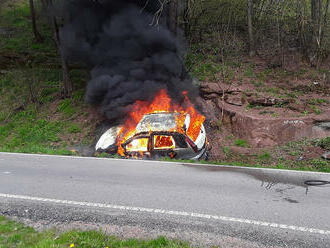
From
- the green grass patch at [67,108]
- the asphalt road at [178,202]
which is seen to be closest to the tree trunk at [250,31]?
the green grass patch at [67,108]

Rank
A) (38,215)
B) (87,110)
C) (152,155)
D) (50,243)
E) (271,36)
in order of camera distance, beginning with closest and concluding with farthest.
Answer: (50,243)
(38,215)
(152,155)
(87,110)
(271,36)

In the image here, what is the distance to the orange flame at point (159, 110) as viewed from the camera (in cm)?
1084

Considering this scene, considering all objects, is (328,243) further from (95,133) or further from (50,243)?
(95,133)

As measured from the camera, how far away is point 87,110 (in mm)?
14305

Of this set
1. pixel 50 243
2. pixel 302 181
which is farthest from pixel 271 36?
pixel 50 243

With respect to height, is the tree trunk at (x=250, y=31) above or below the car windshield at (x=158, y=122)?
above

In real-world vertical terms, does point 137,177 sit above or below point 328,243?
below

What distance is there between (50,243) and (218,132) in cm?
860

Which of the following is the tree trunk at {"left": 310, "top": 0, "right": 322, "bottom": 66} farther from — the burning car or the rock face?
the burning car

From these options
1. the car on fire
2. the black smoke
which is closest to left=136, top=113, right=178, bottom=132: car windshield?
the car on fire

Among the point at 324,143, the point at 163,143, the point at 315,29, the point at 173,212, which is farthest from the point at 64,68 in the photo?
the point at 315,29

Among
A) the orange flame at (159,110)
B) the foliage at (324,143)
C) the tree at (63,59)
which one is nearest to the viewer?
the foliage at (324,143)

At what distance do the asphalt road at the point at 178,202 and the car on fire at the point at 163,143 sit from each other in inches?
80.9

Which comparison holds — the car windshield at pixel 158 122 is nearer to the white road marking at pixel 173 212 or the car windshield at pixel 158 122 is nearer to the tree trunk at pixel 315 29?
the white road marking at pixel 173 212
